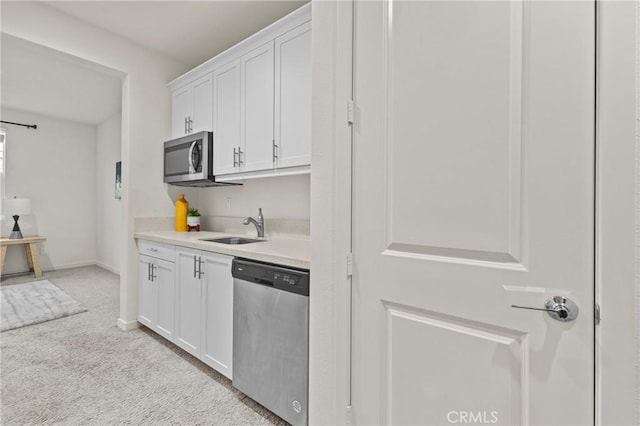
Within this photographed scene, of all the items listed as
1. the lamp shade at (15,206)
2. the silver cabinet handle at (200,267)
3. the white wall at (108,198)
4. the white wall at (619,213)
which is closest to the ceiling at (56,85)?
the white wall at (108,198)

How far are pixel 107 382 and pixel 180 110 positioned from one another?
7.67ft

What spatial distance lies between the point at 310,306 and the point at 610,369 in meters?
0.96

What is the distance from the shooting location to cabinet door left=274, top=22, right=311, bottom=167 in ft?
6.36

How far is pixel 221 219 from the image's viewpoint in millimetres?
3029

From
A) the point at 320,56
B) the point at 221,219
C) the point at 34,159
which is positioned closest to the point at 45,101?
the point at 34,159

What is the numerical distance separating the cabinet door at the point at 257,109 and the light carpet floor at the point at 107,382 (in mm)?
1531

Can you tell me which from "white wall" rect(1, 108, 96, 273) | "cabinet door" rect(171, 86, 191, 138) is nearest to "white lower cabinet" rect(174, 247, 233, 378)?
"cabinet door" rect(171, 86, 191, 138)

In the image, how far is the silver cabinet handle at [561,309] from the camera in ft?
2.68

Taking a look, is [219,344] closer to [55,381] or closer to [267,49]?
[55,381]

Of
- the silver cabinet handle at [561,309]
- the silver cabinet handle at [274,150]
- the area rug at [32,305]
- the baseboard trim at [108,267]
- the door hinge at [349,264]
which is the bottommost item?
the area rug at [32,305]

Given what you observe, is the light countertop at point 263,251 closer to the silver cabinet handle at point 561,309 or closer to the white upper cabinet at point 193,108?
the silver cabinet handle at point 561,309

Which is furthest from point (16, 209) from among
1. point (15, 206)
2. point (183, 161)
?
point (183, 161)

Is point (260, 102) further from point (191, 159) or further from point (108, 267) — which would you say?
point (108, 267)

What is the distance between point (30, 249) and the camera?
4.66 metres
